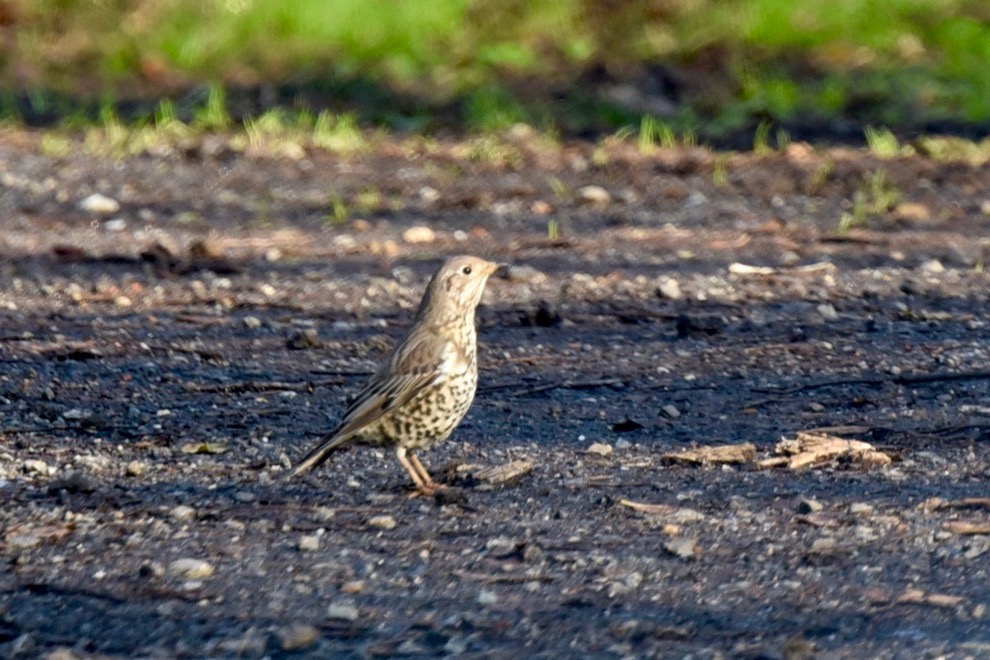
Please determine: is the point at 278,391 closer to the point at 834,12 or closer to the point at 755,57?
the point at 755,57

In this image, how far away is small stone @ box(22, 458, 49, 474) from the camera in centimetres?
523

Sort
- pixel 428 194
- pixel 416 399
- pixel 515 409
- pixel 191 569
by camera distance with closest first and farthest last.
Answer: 1. pixel 191 569
2. pixel 416 399
3. pixel 515 409
4. pixel 428 194

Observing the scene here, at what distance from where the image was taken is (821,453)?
5.27 meters

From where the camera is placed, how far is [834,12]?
1540cm

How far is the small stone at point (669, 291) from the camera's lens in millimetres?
7715

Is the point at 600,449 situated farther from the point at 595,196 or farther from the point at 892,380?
the point at 595,196

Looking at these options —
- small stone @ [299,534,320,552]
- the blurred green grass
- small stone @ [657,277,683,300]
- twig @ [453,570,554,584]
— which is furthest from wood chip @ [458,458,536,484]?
the blurred green grass

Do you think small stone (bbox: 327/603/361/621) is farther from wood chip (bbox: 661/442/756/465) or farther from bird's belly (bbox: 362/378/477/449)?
wood chip (bbox: 661/442/756/465)

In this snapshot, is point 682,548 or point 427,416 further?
point 427,416

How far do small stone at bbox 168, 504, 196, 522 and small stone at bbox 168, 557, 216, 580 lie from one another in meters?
0.40

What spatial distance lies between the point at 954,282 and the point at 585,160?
11.9 feet

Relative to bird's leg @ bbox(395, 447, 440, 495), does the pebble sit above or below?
below

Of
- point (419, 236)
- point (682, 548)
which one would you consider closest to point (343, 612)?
point (682, 548)

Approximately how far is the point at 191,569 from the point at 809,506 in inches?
68.8
